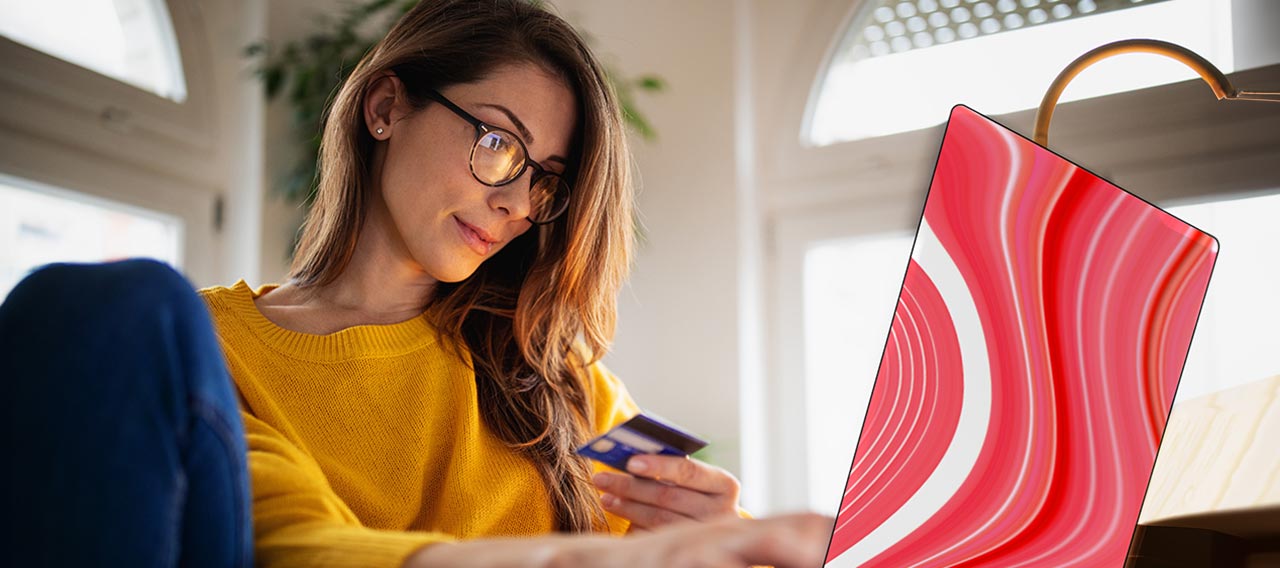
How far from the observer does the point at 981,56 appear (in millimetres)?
2545

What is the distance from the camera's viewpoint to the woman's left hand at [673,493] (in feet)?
2.76

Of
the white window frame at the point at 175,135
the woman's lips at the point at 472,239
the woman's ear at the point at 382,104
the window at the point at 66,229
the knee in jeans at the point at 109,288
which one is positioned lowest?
the knee in jeans at the point at 109,288

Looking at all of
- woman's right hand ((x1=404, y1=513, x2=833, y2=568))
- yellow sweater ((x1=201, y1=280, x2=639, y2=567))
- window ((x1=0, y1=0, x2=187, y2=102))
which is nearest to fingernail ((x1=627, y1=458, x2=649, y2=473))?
yellow sweater ((x1=201, y1=280, x2=639, y2=567))

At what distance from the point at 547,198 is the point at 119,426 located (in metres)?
0.61

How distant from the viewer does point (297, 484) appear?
0.67 metres

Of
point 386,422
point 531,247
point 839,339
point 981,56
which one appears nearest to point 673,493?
point 386,422

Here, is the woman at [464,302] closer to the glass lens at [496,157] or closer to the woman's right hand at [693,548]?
the glass lens at [496,157]

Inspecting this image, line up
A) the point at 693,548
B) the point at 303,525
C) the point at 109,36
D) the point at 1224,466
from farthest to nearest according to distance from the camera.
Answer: the point at 109,36, the point at 1224,466, the point at 303,525, the point at 693,548

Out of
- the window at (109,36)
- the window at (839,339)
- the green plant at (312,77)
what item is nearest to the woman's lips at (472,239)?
the green plant at (312,77)

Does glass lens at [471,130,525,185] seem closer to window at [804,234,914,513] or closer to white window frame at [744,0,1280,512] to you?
white window frame at [744,0,1280,512]

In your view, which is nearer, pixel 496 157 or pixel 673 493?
pixel 673 493

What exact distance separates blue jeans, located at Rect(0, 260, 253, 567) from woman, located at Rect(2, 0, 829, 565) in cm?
27

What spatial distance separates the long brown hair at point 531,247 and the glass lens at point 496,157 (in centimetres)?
9

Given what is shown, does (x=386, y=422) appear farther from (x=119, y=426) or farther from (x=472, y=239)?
(x=119, y=426)
